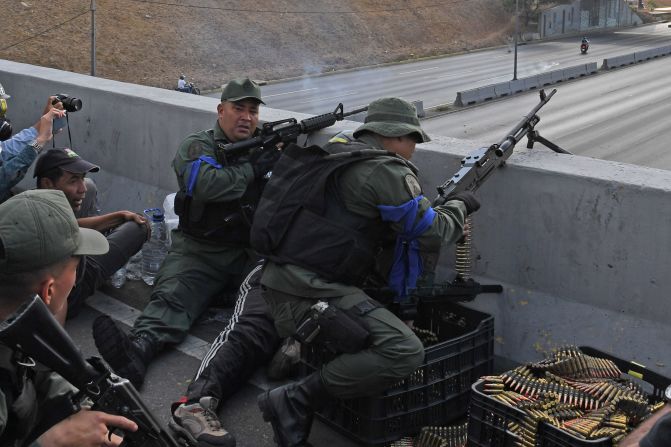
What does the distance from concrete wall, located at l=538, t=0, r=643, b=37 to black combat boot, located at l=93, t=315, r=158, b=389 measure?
250ft

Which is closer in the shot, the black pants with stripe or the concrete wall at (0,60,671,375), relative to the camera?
the concrete wall at (0,60,671,375)

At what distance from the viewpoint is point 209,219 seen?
5.48 metres

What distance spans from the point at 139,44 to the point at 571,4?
49.3 metres

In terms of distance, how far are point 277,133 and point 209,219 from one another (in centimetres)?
73

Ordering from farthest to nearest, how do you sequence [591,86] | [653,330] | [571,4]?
[571,4] < [591,86] < [653,330]

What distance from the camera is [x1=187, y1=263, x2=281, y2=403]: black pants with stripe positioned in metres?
4.51

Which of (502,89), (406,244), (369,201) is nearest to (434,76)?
(502,89)

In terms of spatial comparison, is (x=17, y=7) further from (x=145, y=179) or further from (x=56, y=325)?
(x=56, y=325)

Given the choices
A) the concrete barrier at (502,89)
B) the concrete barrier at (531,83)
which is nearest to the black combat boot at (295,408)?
the concrete barrier at (502,89)

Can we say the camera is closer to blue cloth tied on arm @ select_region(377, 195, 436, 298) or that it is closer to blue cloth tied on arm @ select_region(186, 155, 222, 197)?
blue cloth tied on arm @ select_region(186, 155, 222, 197)

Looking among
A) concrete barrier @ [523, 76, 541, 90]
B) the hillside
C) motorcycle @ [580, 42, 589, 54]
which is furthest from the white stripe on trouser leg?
motorcycle @ [580, 42, 589, 54]

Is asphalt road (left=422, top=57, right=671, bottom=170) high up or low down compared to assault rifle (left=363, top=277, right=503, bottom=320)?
down

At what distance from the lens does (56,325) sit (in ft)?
8.68

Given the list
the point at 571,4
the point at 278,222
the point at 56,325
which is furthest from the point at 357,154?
the point at 571,4
